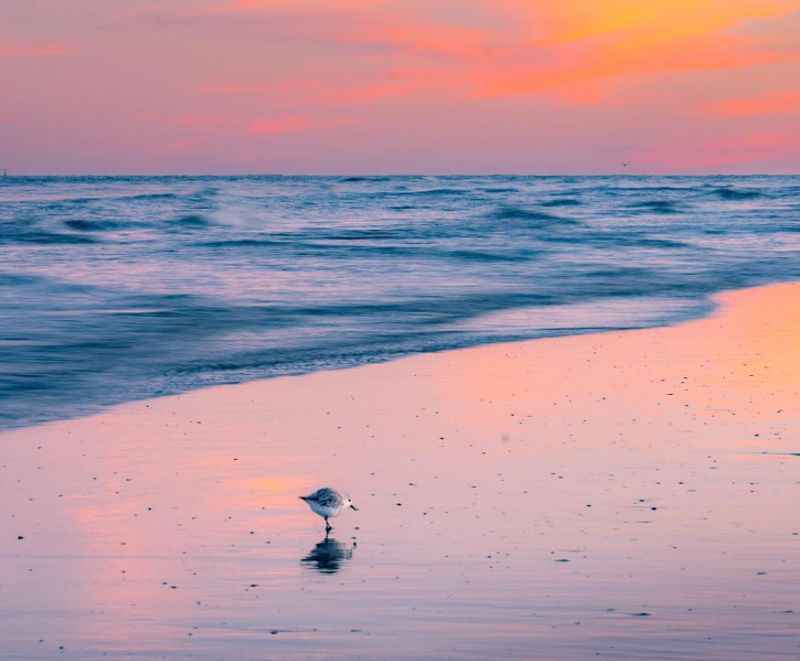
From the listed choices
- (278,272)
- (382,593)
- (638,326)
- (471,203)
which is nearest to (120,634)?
(382,593)

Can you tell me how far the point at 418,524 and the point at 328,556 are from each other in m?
0.84

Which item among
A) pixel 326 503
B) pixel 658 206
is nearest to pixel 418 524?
pixel 326 503

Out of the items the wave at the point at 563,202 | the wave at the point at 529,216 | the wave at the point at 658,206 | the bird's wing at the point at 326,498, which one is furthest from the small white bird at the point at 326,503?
the wave at the point at 563,202

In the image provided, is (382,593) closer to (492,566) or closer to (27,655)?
(492,566)

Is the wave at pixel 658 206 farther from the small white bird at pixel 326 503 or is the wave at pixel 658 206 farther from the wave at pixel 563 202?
the small white bird at pixel 326 503

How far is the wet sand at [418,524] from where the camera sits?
6695 millimetres

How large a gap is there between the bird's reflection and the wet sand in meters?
0.02

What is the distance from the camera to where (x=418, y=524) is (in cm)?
868

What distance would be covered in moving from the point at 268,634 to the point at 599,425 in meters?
5.70

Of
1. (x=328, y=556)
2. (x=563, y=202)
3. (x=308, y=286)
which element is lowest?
(x=328, y=556)

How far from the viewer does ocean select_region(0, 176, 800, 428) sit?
17.0 meters

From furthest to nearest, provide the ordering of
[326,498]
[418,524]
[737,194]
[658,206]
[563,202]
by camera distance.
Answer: [737,194]
[563,202]
[658,206]
[418,524]
[326,498]

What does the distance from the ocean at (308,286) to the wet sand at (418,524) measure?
259 centimetres

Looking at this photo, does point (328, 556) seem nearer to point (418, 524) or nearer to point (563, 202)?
point (418, 524)
